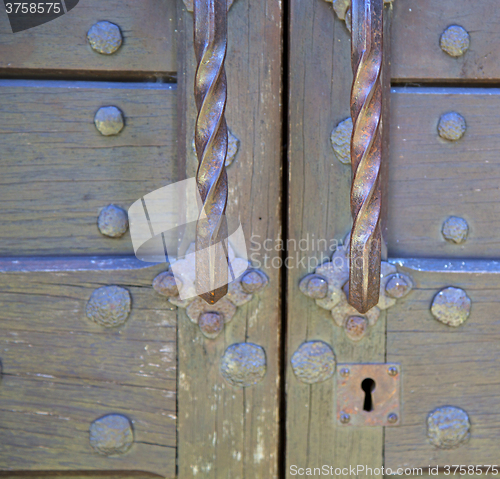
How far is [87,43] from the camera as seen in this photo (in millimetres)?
544

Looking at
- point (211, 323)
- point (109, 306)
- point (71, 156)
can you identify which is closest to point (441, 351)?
point (211, 323)

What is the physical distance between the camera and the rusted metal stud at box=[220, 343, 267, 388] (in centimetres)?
55

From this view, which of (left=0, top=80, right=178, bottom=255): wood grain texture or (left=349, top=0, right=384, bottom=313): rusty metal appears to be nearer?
(left=349, top=0, right=384, bottom=313): rusty metal

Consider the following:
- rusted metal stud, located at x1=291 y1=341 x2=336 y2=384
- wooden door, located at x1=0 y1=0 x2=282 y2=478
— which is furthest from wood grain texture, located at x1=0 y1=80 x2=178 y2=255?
rusted metal stud, located at x1=291 y1=341 x2=336 y2=384

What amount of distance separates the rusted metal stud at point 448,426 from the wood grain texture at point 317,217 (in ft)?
0.22

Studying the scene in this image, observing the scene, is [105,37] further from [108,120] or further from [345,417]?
[345,417]

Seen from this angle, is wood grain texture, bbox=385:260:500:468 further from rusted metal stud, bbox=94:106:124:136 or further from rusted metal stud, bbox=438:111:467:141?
rusted metal stud, bbox=94:106:124:136

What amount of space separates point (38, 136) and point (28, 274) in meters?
0.17

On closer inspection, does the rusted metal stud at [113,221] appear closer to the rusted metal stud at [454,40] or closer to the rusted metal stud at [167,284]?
the rusted metal stud at [167,284]

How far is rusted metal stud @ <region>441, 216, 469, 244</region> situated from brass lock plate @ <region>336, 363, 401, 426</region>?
17 cm

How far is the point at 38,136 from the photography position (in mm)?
550

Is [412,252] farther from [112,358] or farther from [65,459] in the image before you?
[65,459]

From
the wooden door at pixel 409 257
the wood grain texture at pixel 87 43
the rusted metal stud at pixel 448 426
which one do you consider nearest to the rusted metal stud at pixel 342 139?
the wooden door at pixel 409 257

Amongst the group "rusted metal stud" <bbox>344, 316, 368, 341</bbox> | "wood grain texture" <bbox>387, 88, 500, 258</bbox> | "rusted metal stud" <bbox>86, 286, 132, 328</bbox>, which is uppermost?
"wood grain texture" <bbox>387, 88, 500, 258</bbox>
